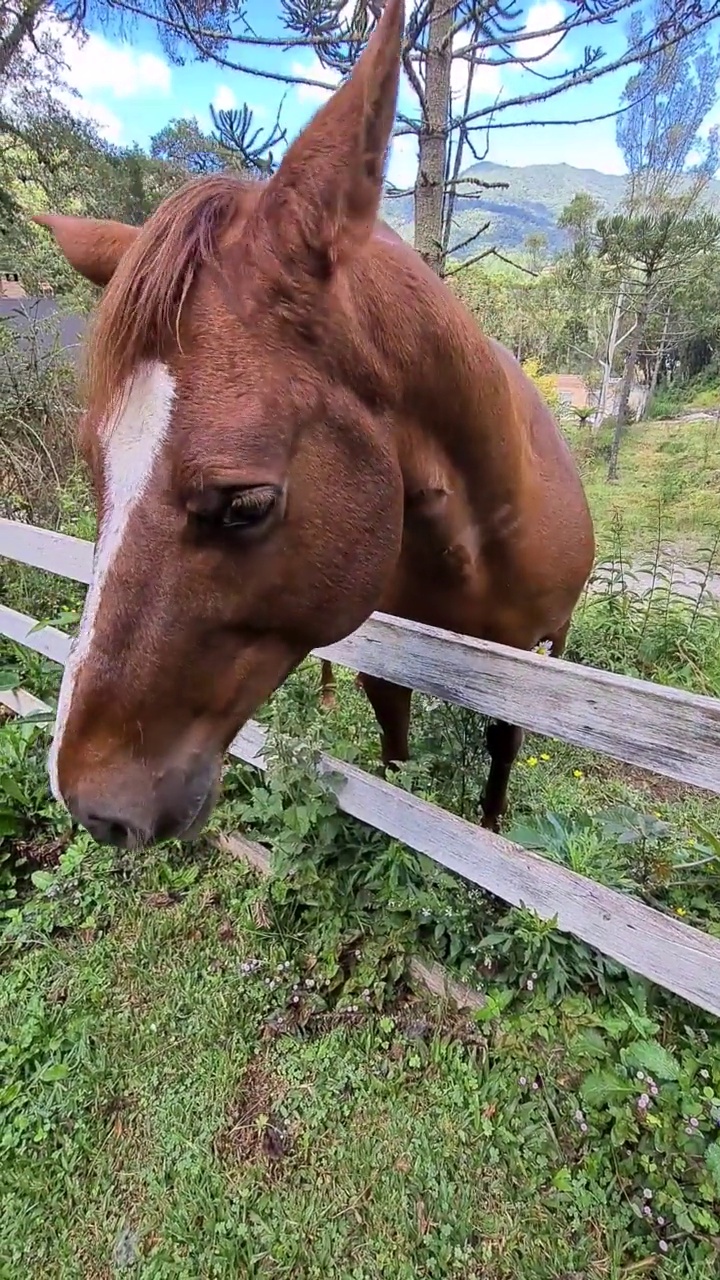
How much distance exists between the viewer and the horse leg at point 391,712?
6.64 feet

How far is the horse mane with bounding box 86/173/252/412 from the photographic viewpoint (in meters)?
0.93

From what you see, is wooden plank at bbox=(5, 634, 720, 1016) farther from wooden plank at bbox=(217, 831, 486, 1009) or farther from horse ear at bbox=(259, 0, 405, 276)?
horse ear at bbox=(259, 0, 405, 276)

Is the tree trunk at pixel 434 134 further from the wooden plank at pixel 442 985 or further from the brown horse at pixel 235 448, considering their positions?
the wooden plank at pixel 442 985

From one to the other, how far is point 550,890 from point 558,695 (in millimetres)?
527

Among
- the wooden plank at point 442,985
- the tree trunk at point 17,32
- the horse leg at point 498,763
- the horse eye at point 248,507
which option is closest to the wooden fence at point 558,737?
the wooden plank at point 442,985

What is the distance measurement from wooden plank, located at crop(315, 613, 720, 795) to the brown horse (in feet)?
1.40

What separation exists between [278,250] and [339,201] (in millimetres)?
114

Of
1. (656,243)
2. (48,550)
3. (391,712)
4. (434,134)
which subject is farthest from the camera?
(656,243)

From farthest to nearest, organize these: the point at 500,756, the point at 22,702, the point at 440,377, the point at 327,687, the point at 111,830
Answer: the point at 327,687
the point at 22,702
the point at 500,756
the point at 440,377
the point at 111,830

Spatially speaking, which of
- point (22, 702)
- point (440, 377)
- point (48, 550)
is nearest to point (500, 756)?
point (440, 377)

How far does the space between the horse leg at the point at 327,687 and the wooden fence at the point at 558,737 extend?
1.21 metres

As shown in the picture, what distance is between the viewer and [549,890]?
5.13ft

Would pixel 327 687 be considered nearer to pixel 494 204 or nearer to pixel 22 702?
pixel 22 702

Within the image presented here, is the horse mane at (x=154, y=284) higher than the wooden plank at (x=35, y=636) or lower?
higher
